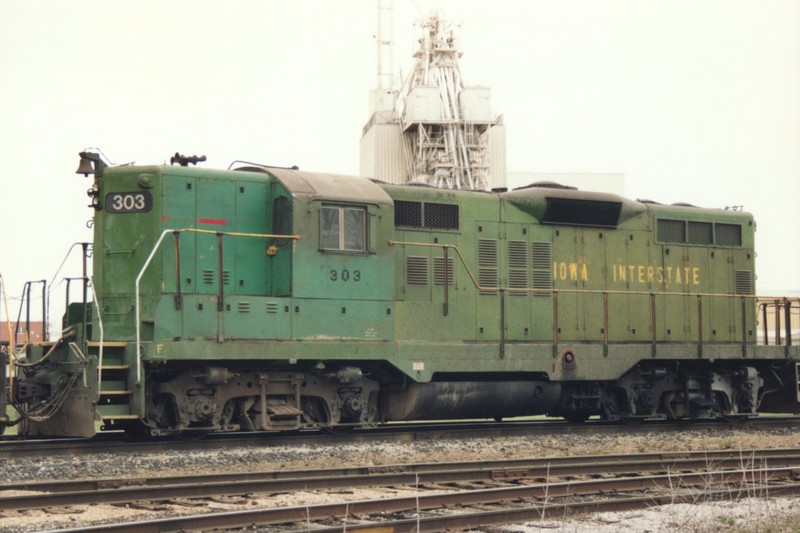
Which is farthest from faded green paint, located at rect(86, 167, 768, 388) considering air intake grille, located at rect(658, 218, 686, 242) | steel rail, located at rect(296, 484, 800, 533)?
steel rail, located at rect(296, 484, 800, 533)

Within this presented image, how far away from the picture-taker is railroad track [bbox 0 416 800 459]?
11531mm

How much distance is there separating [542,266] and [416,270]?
7.68 feet

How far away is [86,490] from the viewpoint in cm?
887

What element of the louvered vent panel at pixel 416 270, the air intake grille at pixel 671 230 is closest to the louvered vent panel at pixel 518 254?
the louvered vent panel at pixel 416 270

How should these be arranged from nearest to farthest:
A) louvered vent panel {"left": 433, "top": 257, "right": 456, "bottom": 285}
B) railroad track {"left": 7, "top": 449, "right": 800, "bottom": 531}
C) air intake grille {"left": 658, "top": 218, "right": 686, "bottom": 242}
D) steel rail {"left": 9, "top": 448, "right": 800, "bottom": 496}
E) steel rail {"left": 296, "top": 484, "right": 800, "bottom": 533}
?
steel rail {"left": 296, "top": 484, "right": 800, "bottom": 533}, railroad track {"left": 7, "top": 449, "right": 800, "bottom": 531}, steel rail {"left": 9, "top": 448, "right": 800, "bottom": 496}, louvered vent panel {"left": 433, "top": 257, "right": 456, "bottom": 285}, air intake grille {"left": 658, "top": 218, "right": 686, "bottom": 242}

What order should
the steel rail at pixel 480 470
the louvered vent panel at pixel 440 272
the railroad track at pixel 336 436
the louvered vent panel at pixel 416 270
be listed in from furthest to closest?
the louvered vent panel at pixel 440 272
the louvered vent panel at pixel 416 270
the railroad track at pixel 336 436
the steel rail at pixel 480 470

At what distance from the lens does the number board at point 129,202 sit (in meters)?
12.5

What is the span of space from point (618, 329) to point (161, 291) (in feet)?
24.2

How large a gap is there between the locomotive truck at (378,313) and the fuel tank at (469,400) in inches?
0.9

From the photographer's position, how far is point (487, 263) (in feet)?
49.1

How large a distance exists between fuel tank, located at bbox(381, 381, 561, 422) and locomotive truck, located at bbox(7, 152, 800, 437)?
0.02 m

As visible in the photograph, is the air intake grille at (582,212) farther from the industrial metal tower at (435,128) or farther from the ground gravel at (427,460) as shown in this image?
the industrial metal tower at (435,128)

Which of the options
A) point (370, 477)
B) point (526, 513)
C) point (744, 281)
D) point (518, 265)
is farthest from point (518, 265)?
point (526, 513)

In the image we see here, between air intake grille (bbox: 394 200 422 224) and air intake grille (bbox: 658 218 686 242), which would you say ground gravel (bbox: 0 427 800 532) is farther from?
air intake grille (bbox: 658 218 686 242)
